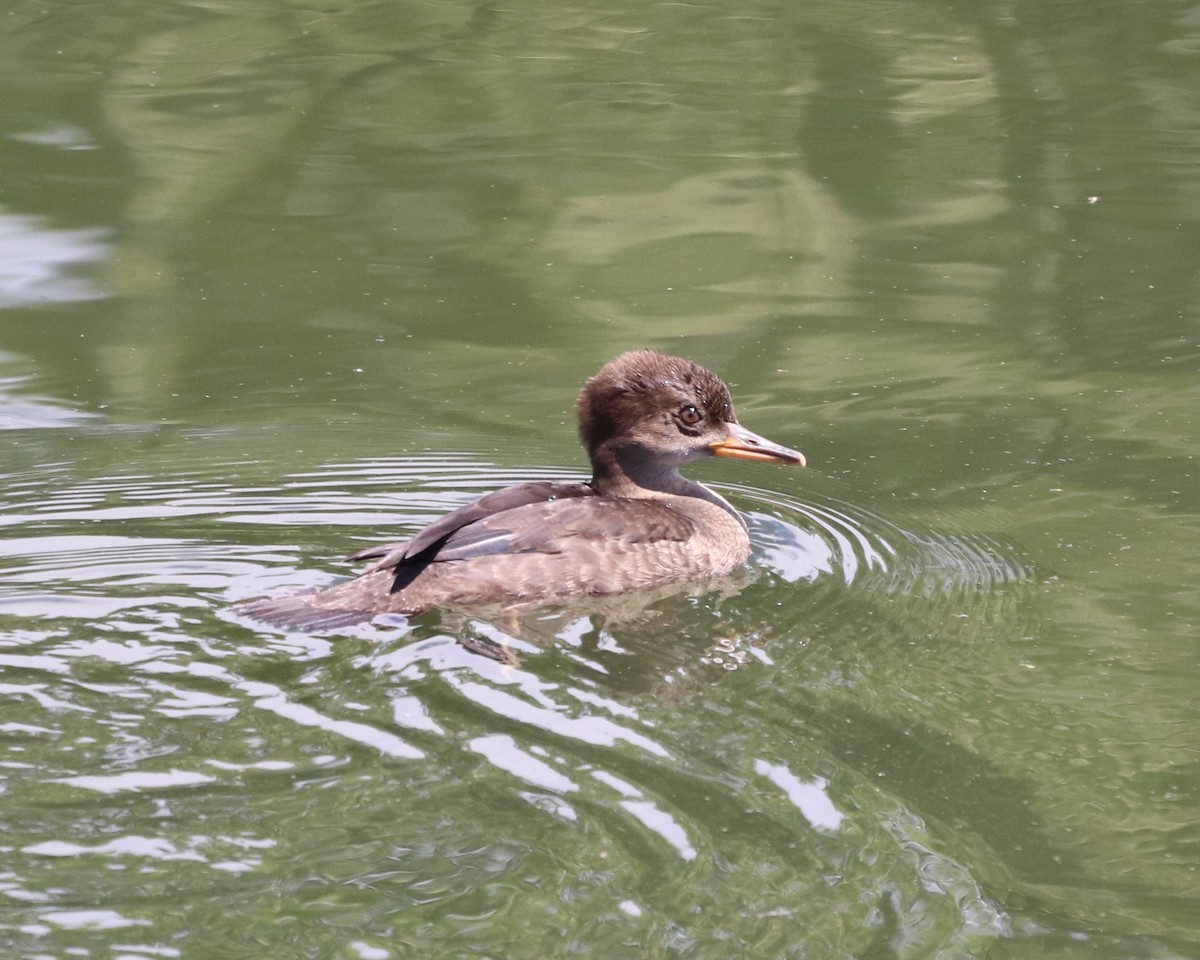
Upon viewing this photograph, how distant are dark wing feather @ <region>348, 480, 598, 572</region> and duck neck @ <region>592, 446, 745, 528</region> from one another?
389mm

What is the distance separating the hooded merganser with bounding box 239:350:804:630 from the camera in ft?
24.3

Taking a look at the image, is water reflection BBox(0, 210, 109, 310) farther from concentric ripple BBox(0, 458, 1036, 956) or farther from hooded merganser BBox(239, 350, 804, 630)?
hooded merganser BBox(239, 350, 804, 630)

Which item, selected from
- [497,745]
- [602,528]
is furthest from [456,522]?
[497,745]

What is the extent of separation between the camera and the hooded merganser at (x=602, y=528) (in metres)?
7.41

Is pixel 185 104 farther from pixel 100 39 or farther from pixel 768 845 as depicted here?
pixel 768 845

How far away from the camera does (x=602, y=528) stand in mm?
7918

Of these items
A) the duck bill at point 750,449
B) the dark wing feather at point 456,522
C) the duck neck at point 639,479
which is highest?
the dark wing feather at point 456,522

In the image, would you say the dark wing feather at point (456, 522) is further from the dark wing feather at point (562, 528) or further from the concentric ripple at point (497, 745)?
the concentric ripple at point (497, 745)

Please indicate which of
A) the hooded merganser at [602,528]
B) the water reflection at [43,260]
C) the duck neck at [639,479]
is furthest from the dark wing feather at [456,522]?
the water reflection at [43,260]

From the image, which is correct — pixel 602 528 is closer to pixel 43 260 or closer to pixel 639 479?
pixel 639 479

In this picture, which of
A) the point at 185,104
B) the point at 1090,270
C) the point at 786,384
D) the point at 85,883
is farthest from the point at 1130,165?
the point at 85,883

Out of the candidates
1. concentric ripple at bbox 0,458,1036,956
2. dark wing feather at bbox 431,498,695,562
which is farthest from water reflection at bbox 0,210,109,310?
dark wing feather at bbox 431,498,695,562

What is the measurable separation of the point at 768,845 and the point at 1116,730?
1.64 meters

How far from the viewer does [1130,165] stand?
1301 centimetres
